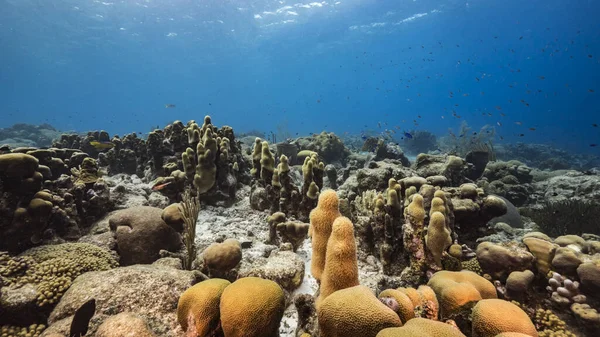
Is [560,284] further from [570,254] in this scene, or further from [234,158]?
[234,158]

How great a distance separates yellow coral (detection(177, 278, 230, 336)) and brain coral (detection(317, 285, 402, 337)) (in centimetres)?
98

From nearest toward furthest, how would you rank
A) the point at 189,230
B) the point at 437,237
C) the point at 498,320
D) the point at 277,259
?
1. the point at 498,320
2. the point at 437,237
3. the point at 277,259
4. the point at 189,230

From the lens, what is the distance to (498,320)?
6.98 ft

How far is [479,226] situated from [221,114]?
204076 mm

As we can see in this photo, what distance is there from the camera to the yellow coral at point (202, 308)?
7.44 ft

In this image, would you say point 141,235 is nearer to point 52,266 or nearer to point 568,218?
point 52,266

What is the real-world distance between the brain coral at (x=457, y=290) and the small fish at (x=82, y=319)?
348 centimetres

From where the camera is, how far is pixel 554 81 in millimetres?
151125

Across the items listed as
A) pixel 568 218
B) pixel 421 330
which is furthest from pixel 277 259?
pixel 568 218

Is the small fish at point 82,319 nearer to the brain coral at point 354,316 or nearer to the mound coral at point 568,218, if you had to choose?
the brain coral at point 354,316

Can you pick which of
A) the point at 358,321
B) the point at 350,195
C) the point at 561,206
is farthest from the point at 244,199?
the point at 561,206

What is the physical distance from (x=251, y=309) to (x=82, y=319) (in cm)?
169

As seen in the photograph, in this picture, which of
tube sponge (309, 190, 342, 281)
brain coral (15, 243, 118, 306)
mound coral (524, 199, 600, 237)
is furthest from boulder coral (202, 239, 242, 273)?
mound coral (524, 199, 600, 237)

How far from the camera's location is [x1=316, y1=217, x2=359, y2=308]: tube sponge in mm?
2355
